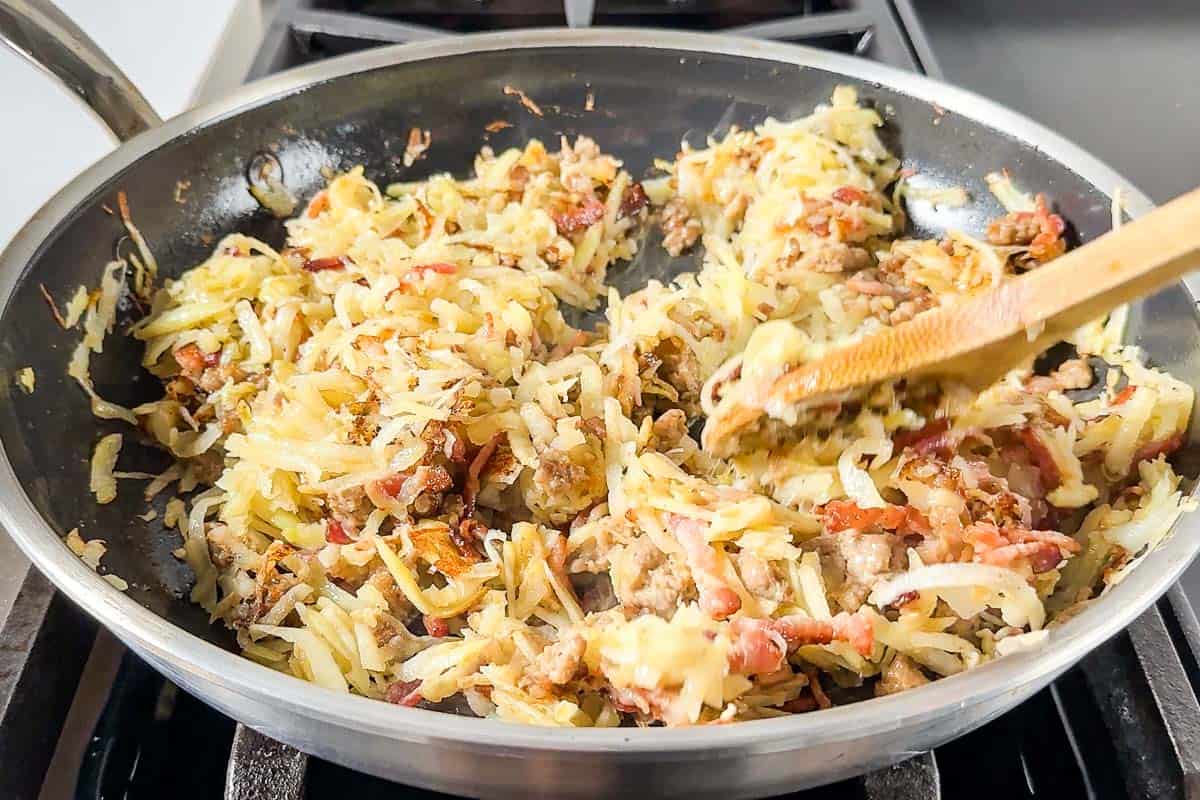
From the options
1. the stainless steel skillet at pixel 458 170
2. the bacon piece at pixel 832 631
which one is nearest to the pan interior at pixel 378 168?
the stainless steel skillet at pixel 458 170

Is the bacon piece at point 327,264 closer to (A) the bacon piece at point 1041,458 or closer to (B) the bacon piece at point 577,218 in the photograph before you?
(B) the bacon piece at point 577,218

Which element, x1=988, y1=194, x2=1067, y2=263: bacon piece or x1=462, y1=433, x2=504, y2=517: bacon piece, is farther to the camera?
x1=988, y1=194, x2=1067, y2=263: bacon piece

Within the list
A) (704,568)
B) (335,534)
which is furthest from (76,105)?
(704,568)

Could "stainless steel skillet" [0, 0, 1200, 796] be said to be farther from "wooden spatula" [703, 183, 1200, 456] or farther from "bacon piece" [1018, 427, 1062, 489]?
"wooden spatula" [703, 183, 1200, 456]

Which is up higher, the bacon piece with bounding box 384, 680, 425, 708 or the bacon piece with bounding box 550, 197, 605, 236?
the bacon piece with bounding box 550, 197, 605, 236

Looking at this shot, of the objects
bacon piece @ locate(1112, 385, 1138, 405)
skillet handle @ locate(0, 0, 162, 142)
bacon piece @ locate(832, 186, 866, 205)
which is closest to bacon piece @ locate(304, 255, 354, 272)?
skillet handle @ locate(0, 0, 162, 142)

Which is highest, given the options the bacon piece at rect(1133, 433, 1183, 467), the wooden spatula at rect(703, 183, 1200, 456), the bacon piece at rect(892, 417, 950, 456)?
the wooden spatula at rect(703, 183, 1200, 456)
